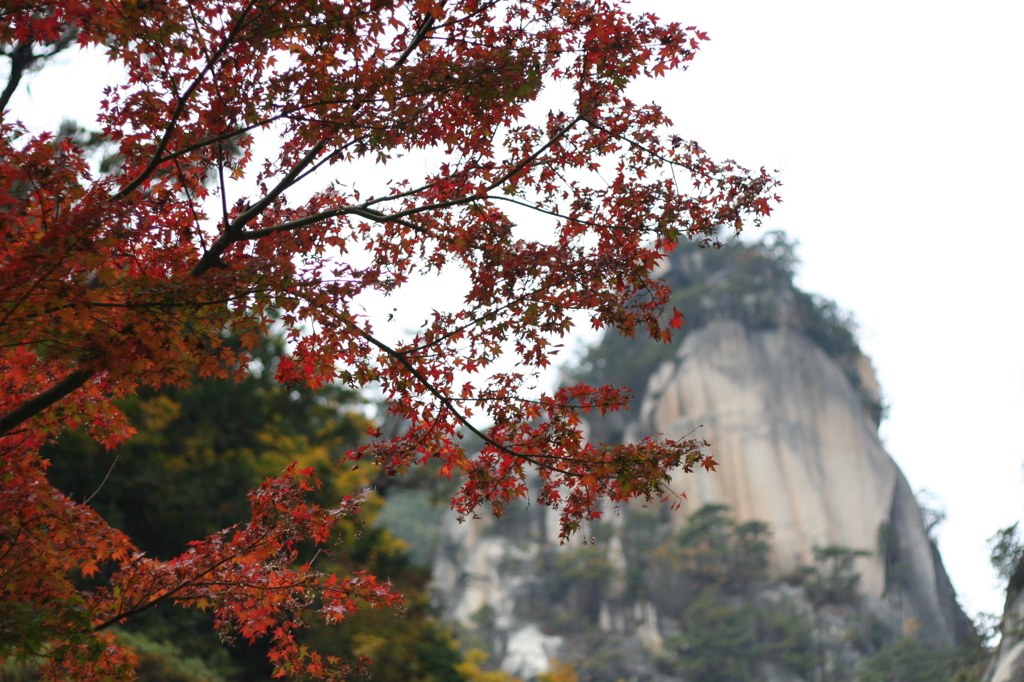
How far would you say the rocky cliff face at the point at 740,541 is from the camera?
27812 mm

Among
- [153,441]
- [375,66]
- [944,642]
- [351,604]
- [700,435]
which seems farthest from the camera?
[700,435]

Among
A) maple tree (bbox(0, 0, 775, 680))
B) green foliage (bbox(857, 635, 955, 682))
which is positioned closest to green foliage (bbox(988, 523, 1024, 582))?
green foliage (bbox(857, 635, 955, 682))

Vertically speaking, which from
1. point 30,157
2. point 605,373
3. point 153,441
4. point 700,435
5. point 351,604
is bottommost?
point 351,604

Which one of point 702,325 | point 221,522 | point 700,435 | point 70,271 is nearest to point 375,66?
point 70,271

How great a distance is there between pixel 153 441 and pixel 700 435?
78.7 ft

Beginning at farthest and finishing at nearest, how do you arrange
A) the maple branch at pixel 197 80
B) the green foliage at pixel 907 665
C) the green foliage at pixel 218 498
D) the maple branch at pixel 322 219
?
1. the green foliage at pixel 907 665
2. the green foliage at pixel 218 498
3. the maple branch at pixel 322 219
4. the maple branch at pixel 197 80

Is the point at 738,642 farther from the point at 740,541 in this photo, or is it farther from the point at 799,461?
the point at 799,461

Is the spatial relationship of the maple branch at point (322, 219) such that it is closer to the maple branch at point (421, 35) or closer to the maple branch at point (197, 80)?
the maple branch at point (197, 80)

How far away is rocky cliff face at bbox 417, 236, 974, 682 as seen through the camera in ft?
91.2

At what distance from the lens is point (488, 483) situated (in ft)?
12.8

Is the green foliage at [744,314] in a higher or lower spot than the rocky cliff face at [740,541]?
higher

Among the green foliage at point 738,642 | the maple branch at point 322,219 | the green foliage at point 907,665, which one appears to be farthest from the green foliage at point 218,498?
the green foliage at point 907,665

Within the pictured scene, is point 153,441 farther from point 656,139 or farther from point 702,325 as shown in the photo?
point 702,325

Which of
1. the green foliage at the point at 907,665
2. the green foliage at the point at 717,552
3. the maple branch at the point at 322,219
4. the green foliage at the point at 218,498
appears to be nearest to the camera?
the maple branch at the point at 322,219
